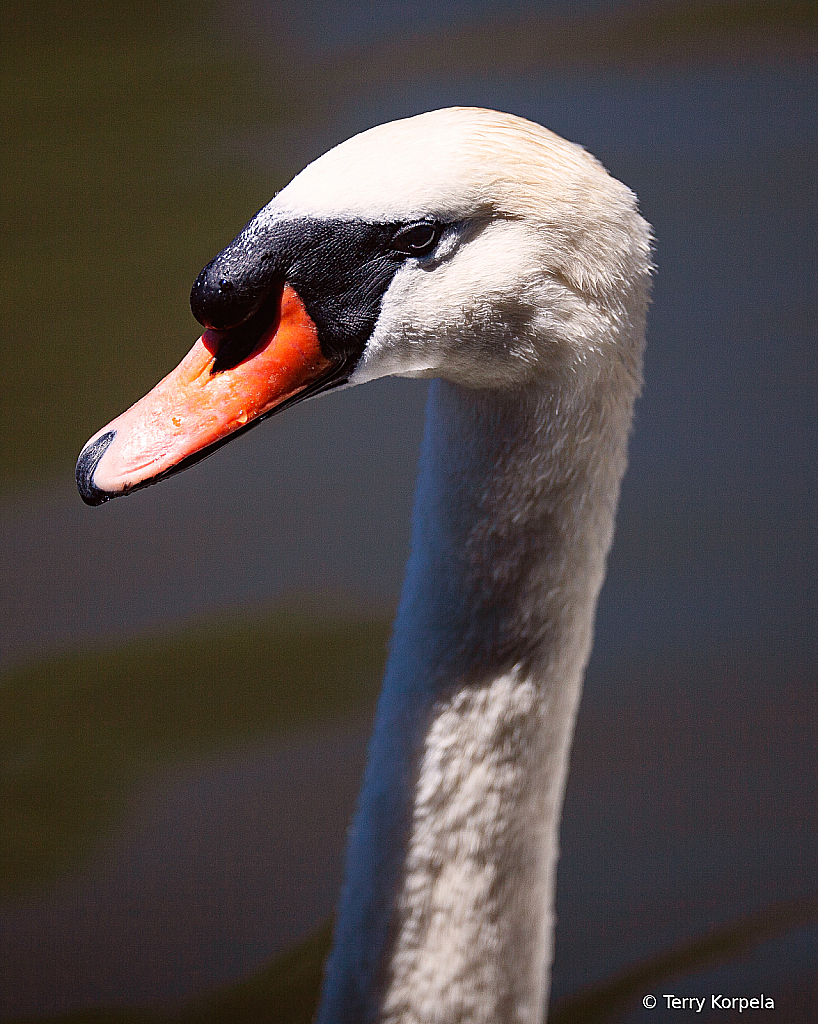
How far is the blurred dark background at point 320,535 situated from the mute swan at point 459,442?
76 centimetres

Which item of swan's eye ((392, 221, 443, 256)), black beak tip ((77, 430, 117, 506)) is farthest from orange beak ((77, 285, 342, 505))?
swan's eye ((392, 221, 443, 256))

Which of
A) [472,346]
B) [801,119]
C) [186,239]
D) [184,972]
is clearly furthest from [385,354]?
[801,119]

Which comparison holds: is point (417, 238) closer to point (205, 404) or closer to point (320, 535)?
point (205, 404)

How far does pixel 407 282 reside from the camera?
1073 mm

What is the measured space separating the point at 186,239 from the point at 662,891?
1.85 metres

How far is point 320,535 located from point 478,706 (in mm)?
1386

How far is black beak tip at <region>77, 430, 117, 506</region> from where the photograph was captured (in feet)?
3.57

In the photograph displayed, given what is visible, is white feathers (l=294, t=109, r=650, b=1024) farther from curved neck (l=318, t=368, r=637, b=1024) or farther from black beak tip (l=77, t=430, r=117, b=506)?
A: black beak tip (l=77, t=430, r=117, b=506)

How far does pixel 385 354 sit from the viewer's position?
44.0 inches

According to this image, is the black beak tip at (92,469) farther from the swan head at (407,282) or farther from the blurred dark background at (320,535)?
the blurred dark background at (320,535)

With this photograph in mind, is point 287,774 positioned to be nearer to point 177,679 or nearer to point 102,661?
point 177,679

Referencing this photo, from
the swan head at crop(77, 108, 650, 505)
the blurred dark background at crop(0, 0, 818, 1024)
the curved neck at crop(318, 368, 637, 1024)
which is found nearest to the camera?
the swan head at crop(77, 108, 650, 505)

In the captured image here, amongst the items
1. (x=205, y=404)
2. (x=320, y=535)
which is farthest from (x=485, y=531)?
(x=320, y=535)

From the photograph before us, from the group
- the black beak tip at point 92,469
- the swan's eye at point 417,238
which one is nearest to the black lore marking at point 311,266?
the swan's eye at point 417,238
